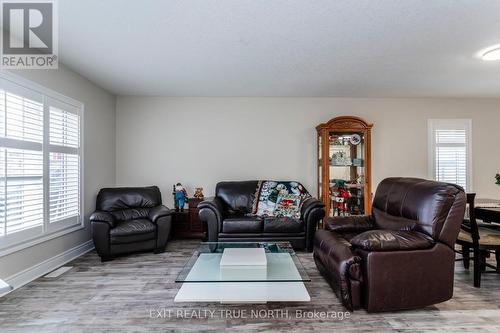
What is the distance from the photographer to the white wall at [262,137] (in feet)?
15.9

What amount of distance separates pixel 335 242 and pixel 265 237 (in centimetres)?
148

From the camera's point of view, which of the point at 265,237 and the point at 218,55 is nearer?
the point at 218,55

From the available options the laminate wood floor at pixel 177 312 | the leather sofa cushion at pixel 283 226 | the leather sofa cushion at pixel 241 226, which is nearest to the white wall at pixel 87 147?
the laminate wood floor at pixel 177 312

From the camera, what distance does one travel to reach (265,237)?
151 inches

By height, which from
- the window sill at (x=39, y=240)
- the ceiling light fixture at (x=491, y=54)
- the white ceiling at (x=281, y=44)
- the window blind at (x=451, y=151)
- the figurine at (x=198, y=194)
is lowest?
the window sill at (x=39, y=240)

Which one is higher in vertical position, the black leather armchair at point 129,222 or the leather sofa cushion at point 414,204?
the leather sofa cushion at point 414,204

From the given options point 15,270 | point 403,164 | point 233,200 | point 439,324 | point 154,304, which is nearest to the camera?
point 439,324

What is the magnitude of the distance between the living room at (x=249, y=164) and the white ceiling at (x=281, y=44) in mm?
24

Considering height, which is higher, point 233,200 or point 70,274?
point 233,200

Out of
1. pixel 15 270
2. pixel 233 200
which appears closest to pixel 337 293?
pixel 233 200

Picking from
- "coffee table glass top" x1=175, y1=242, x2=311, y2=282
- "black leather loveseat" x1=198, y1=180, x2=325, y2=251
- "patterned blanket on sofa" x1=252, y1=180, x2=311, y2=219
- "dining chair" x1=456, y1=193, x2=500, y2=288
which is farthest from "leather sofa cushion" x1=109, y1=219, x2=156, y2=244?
"dining chair" x1=456, y1=193, x2=500, y2=288

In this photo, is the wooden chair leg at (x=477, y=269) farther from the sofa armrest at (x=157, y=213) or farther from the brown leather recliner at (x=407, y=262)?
the sofa armrest at (x=157, y=213)

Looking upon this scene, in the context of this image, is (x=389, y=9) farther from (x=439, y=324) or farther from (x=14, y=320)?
(x=14, y=320)
